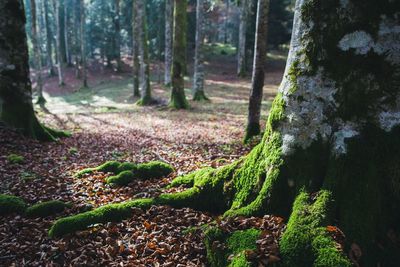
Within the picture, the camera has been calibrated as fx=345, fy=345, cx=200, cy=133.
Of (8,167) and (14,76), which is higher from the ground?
(14,76)

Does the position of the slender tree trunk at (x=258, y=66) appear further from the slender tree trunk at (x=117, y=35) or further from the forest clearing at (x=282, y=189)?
the slender tree trunk at (x=117, y=35)

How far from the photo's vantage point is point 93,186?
7090mm

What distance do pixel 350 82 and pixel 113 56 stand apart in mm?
46535

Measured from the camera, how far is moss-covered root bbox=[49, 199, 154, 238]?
514 cm

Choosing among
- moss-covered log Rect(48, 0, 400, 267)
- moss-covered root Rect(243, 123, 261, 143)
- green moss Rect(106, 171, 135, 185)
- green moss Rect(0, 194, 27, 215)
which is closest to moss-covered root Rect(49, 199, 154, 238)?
green moss Rect(0, 194, 27, 215)

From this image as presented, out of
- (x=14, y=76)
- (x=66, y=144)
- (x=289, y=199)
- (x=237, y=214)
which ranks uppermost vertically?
(x=14, y=76)

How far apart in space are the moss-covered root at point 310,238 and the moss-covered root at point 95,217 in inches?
102

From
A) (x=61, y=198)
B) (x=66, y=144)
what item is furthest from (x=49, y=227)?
(x=66, y=144)

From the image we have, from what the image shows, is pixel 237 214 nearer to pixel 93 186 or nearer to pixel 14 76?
pixel 93 186

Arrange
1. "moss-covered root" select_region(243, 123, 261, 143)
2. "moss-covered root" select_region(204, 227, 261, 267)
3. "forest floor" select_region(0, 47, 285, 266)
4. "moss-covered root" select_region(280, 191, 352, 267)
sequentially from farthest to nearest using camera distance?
"moss-covered root" select_region(243, 123, 261, 143) → "forest floor" select_region(0, 47, 285, 266) → "moss-covered root" select_region(204, 227, 261, 267) → "moss-covered root" select_region(280, 191, 352, 267)

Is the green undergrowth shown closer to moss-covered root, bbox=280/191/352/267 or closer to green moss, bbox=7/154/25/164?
green moss, bbox=7/154/25/164

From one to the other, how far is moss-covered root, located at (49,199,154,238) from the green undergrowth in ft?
5.14

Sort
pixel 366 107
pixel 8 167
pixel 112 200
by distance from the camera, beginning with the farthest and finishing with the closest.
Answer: pixel 8 167
pixel 112 200
pixel 366 107

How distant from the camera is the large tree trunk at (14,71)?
9883 mm
